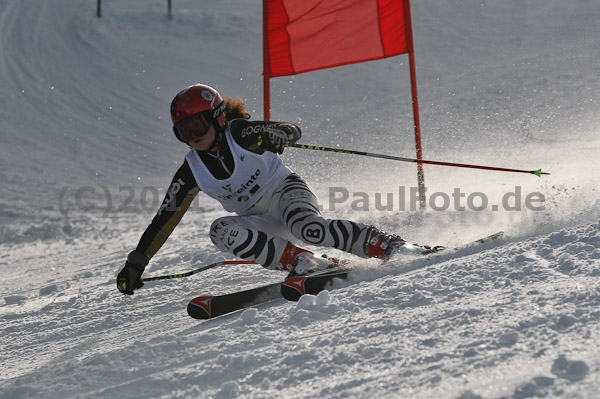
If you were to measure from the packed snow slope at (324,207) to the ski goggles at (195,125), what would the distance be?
930 mm

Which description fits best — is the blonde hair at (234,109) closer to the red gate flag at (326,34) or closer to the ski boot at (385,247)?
the ski boot at (385,247)

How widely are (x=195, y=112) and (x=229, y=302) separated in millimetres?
1011

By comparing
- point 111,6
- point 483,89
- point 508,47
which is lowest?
point 483,89

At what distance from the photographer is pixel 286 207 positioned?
3619 millimetres

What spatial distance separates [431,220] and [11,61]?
10944 millimetres

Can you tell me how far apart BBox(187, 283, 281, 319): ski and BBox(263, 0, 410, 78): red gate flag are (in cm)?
281

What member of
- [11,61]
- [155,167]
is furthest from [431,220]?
[11,61]

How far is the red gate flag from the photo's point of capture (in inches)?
216

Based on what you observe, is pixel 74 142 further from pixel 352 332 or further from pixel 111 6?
pixel 352 332

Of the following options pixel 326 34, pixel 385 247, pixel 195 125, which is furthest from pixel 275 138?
pixel 326 34

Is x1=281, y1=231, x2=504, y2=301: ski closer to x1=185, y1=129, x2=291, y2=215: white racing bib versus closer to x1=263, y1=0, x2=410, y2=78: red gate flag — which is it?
x1=185, y1=129, x2=291, y2=215: white racing bib

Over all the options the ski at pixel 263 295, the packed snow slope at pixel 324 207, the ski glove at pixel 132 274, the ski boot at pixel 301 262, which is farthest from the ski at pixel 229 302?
the ski glove at pixel 132 274

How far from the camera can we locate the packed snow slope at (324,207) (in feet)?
6.92

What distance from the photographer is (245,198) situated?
3.73 m
